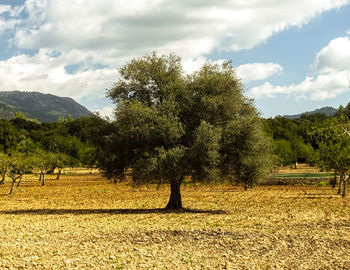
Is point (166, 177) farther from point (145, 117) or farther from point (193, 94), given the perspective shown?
point (193, 94)

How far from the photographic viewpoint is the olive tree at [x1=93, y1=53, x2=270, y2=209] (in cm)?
2623

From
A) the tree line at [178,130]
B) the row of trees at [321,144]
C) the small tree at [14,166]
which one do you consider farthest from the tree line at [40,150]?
the row of trees at [321,144]

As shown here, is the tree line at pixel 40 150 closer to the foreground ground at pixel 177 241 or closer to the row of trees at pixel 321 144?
the foreground ground at pixel 177 241

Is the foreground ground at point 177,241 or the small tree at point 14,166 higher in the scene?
the small tree at point 14,166

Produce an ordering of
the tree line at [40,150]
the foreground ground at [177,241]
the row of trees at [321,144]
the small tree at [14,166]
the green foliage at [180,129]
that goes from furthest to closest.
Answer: the tree line at [40,150] → the small tree at [14,166] → the green foliage at [180,129] → the row of trees at [321,144] → the foreground ground at [177,241]

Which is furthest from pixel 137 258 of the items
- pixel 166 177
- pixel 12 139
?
pixel 12 139

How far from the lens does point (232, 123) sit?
27.4m

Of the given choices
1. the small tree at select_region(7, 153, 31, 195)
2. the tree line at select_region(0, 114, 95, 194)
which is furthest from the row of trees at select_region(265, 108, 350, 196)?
the small tree at select_region(7, 153, 31, 195)

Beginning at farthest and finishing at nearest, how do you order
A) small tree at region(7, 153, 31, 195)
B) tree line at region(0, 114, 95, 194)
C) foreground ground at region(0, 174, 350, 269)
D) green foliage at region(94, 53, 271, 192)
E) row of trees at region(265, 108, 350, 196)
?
tree line at region(0, 114, 95, 194) → small tree at region(7, 153, 31, 195) → green foliage at region(94, 53, 271, 192) → row of trees at region(265, 108, 350, 196) → foreground ground at region(0, 174, 350, 269)

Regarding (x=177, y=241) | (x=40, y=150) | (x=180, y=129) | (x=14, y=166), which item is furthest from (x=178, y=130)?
(x=40, y=150)

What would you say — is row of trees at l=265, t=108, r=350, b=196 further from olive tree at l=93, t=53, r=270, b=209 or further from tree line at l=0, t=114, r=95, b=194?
tree line at l=0, t=114, r=95, b=194

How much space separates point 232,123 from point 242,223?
7.80 metres

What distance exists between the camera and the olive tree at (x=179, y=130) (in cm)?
2623

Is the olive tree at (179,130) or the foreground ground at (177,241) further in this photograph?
the olive tree at (179,130)
